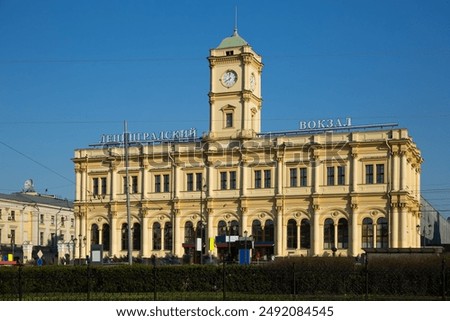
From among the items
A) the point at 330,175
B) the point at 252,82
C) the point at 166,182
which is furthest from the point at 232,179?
the point at 252,82

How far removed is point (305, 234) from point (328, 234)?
2.33m

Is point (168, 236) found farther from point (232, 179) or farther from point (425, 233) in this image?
point (425, 233)

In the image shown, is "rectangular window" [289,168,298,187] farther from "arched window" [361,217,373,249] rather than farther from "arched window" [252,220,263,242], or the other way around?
"arched window" [361,217,373,249]

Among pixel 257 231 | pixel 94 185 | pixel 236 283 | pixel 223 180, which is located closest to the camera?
pixel 236 283

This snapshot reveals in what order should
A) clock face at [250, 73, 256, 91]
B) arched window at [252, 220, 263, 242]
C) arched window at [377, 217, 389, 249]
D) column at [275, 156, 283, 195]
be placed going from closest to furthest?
arched window at [377, 217, 389, 249] < column at [275, 156, 283, 195] < arched window at [252, 220, 263, 242] < clock face at [250, 73, 256, 91]

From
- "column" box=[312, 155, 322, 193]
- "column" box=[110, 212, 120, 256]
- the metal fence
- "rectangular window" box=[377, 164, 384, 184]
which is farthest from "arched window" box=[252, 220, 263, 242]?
the metal fence

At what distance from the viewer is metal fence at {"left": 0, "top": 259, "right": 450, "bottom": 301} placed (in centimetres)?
2981

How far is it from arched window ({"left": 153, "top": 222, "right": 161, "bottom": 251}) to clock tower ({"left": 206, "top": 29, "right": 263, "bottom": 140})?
1086 centimetres

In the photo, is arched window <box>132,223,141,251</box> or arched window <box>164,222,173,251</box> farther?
arched window <box>132,223,141,251</box>

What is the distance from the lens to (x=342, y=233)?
76.5 meters

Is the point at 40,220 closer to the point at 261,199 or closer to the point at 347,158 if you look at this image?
the point at 261,199

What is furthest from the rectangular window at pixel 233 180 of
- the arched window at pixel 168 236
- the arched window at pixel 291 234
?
the arched window at pixel 168 236
